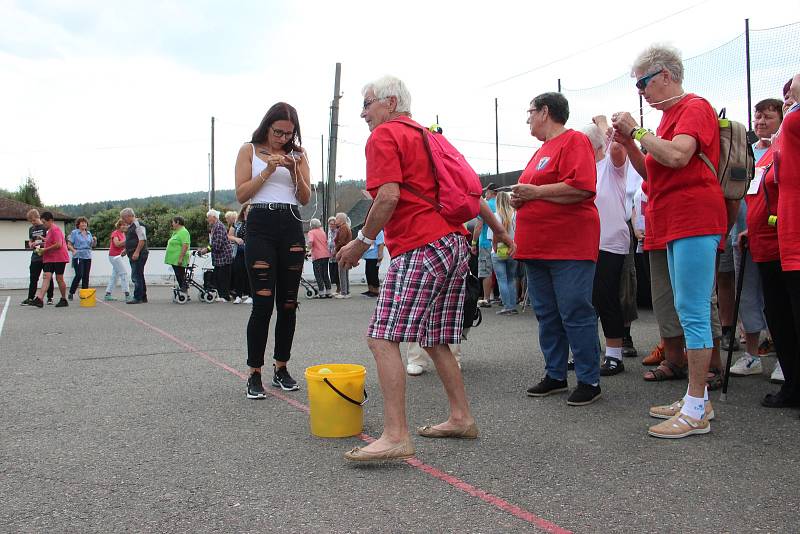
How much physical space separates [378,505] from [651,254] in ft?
9.34

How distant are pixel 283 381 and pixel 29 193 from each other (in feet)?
297

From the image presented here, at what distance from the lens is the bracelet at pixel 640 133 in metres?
3.43

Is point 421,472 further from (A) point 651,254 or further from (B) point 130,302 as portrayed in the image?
(B) point 130,302

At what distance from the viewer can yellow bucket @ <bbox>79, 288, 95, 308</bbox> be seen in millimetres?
12336

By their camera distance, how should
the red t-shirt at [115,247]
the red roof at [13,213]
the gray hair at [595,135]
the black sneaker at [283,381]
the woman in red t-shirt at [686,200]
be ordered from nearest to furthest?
the woman in red t-shirt at [686,200]
the black sneaker at [283,381]
the gray hair at [595,135]
the red t-shirt at [115,247]
the red roof at [13,213]

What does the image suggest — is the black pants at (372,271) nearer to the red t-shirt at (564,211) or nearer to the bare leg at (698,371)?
the red t-shirt at (564,211)

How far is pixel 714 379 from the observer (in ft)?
14.8

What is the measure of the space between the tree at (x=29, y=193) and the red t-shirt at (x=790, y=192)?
90.3 m

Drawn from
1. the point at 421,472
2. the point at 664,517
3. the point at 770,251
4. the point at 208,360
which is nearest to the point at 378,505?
the point at 421,472

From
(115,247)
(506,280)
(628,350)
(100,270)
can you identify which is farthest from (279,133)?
(100,270)

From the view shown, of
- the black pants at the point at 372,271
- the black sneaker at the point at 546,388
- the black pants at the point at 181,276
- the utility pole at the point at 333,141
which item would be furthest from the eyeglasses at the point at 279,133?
the utility pole at the point at 333,141

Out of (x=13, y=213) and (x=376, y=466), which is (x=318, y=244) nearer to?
(x=376, y=466)

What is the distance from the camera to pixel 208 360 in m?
5.92

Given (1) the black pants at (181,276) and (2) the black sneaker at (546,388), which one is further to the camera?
(1) the black pants at (181,276)
